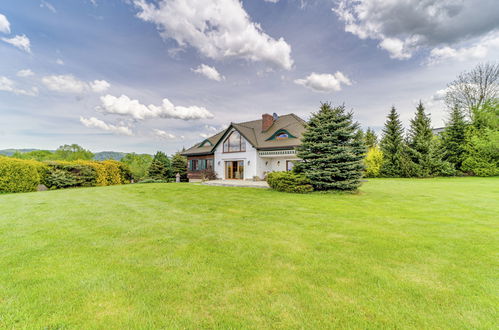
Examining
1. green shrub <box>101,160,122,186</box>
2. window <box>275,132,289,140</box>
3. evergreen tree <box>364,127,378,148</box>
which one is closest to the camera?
green shrub <box>101,160,122,186</box>

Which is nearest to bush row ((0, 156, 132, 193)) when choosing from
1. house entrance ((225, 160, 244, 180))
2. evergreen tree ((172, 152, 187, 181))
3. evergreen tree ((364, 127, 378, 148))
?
evergreen tree ((172, 152, 187, 181))

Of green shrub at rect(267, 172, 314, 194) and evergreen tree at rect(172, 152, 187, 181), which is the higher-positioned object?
evergreen tree at rect(172, 152, 187, 181)

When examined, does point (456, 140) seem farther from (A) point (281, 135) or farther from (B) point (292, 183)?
(B) point (292, 183)

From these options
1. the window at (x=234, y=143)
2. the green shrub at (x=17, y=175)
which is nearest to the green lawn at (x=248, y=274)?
the green shrub at (x=17, y=175)

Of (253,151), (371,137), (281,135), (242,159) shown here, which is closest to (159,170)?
(242,159)

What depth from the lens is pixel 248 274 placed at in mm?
2830

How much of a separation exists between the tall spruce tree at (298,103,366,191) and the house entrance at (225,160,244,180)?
951 centimetres

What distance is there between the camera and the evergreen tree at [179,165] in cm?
2725

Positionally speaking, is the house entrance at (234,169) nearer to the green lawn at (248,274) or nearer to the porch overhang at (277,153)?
the porch overhang at (277,153)

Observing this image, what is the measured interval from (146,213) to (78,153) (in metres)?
68.2

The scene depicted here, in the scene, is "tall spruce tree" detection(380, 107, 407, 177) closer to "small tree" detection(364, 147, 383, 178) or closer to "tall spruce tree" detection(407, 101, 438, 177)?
"small tree" detection(364, 147, 383, 178)

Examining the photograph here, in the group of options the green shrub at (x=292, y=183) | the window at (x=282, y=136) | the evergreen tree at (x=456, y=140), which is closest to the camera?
the green shrub at (x=292, y=183)

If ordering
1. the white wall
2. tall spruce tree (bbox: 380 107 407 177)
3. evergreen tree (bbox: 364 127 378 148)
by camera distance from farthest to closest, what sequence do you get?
evergreen tree (bbox: 364 127 378 148) → tall spruce tree (bbox: 380 107 407 177) → the white wall

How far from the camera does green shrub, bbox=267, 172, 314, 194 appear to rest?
37.2ft
